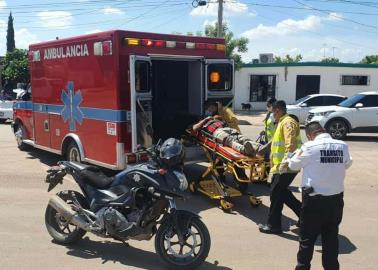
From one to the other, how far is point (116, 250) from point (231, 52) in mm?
26262

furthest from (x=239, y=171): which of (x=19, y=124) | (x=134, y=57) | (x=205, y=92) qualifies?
(x=19, y=124)

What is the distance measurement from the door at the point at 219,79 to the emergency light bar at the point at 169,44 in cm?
36

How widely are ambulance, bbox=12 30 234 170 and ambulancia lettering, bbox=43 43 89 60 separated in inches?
0.7

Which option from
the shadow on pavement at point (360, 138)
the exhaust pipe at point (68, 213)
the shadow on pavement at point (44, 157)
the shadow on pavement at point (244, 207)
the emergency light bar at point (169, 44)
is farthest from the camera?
the shadow on pavement at point (360, 138)

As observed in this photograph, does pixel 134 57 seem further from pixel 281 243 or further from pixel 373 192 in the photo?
pixel 373 192

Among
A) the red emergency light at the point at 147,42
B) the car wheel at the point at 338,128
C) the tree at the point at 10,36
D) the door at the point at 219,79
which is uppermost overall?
the tree at the point at 10,36

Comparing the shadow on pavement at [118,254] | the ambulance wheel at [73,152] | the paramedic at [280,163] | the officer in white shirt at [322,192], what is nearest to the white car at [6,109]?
the ambulance wheel at [73,152]

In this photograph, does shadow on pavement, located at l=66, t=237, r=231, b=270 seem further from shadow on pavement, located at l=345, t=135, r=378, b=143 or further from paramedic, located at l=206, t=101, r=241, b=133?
shadow on pavement, located at l=345, t=135, r=378, b=143


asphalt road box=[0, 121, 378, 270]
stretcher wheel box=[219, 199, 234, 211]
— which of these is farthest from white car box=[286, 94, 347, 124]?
stretcher wheel box=[219, 199, 234, 211]

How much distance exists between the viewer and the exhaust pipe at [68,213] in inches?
216

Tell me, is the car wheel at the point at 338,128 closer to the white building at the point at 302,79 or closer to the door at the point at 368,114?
the door at the point at 368,114

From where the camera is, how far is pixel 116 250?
18.5 feet

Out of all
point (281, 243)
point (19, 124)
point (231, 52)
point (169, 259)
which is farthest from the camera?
point (231, 52)

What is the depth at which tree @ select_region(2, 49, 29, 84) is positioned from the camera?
105ft
